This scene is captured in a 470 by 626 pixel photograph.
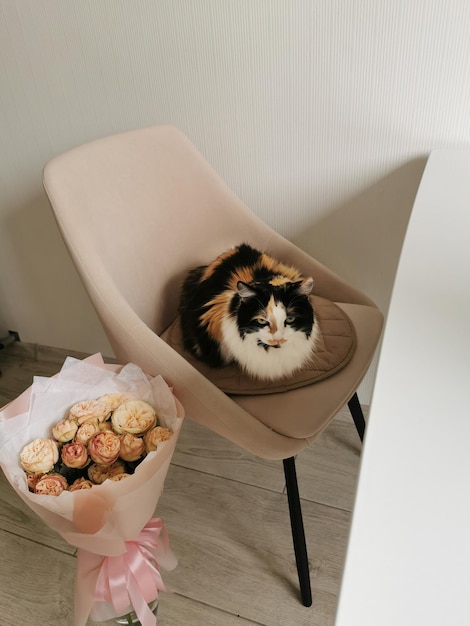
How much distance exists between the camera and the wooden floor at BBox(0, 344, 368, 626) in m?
1.15

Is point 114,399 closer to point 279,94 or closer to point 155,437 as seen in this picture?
point 155,437

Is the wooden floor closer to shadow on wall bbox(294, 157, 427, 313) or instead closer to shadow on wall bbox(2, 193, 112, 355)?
shadow on wall bbox(294, 157, 427, 313)

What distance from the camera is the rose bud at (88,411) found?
0.86 m

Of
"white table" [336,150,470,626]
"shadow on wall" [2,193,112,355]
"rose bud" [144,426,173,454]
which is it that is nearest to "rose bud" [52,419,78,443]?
"rose bud" [144,426,173,454]

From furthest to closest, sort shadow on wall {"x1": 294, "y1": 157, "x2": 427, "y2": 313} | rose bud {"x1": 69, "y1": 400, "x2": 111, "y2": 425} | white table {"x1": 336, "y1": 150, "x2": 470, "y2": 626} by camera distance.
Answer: shadow on wall {"x1": 294, "y1": 157, "x2": 427, "y2": 313} → rose bud {"x1": 69, "y1": 400, "x2": 111, "y2": 425} → white table {"x1": 336, "y1": 150, "x2": 470, "y2": 626}

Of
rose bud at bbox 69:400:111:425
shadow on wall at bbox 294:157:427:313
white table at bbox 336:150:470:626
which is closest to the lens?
white table at bbox 336:150:470:626

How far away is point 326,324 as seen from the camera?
108cm

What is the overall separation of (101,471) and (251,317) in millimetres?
365

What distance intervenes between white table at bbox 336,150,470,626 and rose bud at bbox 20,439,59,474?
0.54m

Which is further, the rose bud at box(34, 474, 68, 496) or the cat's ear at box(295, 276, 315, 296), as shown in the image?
the cat's ear at box(295, 276, 315, 296)

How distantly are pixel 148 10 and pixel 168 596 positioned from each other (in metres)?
1.40

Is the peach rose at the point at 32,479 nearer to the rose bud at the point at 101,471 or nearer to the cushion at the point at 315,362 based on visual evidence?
the rose bud at the point at 101,471

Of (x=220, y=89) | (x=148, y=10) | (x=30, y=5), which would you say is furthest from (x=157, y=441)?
(x=30, y=5)

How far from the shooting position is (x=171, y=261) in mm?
1158
